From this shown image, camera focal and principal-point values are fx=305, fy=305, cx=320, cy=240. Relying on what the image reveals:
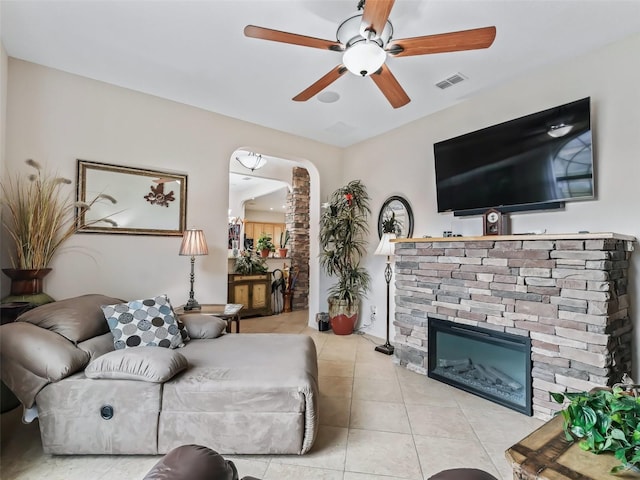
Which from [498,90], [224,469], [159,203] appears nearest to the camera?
[224,469]

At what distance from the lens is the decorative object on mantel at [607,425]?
92 centimetres

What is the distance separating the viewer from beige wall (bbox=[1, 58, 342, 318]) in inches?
105

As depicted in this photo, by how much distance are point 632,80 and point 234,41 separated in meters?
2.99

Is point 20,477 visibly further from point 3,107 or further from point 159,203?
point 3,107

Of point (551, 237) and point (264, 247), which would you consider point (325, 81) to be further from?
point (264, 247)

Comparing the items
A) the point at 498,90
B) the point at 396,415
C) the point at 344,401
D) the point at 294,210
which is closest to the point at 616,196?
the point at 498,90

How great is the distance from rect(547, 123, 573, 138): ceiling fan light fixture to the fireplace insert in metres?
1.63

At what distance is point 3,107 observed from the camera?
2.48 meters

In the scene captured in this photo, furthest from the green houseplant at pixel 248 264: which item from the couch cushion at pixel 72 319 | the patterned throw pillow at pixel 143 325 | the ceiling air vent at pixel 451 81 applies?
the ceiling air vent at pixel 451 81

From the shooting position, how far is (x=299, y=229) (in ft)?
20.2

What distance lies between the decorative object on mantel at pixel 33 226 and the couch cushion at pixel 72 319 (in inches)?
19.0

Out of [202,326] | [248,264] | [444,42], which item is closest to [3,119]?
[202,326]

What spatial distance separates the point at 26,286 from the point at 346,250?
3.33 metres

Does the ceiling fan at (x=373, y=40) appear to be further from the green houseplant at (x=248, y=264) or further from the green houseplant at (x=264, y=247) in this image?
the green houseplant at (x=264, y=247)
